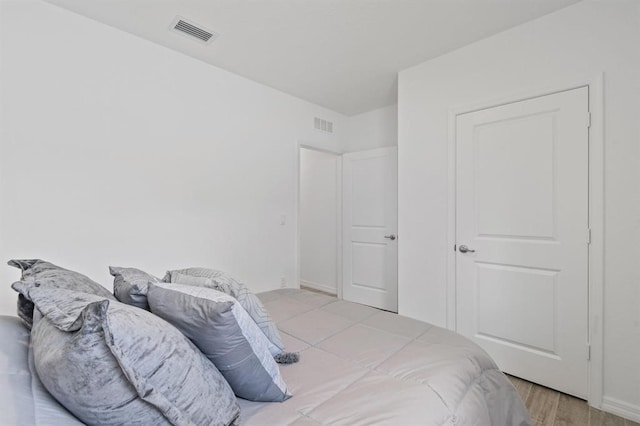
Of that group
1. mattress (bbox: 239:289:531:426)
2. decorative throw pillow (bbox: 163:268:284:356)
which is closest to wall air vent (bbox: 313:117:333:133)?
mattress (bbox: 239:289:531:426)

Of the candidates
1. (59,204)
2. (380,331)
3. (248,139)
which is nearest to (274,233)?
(248,139)

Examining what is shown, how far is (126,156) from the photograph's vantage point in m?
2.26

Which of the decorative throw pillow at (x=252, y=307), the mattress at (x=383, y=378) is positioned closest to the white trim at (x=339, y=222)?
the mattress at (x=383, y=378)

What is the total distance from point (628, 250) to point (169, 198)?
3.26m

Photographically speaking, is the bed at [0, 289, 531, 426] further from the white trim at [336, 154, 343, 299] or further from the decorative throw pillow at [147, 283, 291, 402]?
the white trim at [336, 154, 343, 299]

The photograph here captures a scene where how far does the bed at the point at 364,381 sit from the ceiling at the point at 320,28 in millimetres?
2030

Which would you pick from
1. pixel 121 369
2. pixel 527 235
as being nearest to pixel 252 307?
pixel 121 369

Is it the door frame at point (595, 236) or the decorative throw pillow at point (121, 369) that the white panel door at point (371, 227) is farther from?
the decorative throw pillow at point (121, 369)

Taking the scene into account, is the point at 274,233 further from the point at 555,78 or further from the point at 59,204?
the point at 555,78

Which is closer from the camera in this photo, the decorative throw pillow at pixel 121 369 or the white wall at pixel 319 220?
the decorative throw pillow at pixel 121 369

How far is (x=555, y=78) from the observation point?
201 centimetres

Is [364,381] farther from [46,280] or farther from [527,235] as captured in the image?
[527,235]

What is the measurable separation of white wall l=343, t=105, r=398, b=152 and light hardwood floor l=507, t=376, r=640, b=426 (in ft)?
8.98

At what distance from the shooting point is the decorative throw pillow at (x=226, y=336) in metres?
0.82
